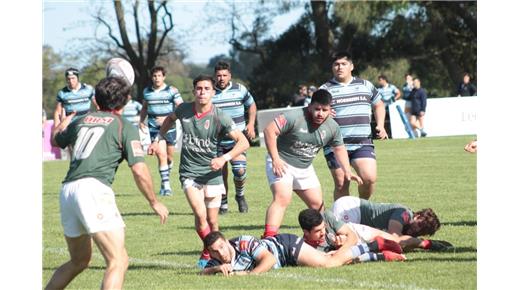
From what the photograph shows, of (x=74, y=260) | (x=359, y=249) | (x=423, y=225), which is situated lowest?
(x=359, y=249)

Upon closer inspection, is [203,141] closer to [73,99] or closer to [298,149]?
[298,149]

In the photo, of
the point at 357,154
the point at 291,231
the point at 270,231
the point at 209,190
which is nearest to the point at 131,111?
the point at 291,231

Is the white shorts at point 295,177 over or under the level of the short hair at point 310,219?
over

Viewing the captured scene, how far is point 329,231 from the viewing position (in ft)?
36.1

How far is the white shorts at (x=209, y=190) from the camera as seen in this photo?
11227 millimetres

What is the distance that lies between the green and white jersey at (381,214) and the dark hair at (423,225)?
0.09 m

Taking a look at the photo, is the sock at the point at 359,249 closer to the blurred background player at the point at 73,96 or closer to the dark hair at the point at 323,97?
the dark hair at the point at 323,97

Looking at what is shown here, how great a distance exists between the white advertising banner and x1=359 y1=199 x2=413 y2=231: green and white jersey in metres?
21.7

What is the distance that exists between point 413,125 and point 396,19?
37.6 ft

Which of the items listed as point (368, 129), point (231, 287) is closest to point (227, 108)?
point (368, 129)

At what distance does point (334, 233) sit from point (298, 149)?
127 centimetres

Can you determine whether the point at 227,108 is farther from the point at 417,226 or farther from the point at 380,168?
the point at 380,168

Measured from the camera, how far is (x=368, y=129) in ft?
43.8

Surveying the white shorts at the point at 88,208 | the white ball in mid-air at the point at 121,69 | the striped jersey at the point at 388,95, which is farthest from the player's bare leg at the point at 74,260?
the striped jersey at the point at 388,95
